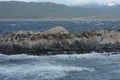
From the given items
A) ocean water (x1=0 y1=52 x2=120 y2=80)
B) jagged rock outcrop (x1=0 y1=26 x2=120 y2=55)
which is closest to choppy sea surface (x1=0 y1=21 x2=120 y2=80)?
ocean water (x1=0 y1=52 x2=120 y2=80)

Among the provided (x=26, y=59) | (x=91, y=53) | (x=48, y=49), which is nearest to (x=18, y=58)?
(x=26, y=59)

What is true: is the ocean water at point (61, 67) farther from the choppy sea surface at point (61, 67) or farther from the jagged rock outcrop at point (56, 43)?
the jagged rock outcrop at point (56, 43)

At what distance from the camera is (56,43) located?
5353 cm

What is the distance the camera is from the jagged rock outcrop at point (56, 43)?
53.5m

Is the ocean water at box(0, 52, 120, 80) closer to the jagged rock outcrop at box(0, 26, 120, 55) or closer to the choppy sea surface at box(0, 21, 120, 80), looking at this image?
the choppy sea surface at box(0, 21, 120, 80)

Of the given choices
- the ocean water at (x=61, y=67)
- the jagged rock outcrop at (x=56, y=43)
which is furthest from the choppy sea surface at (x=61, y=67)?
the jagged rock outcrop at (x=56, y=43)

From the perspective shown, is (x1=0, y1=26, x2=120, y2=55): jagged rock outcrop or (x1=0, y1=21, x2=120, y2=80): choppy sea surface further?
(x1=0, y1=26, x2=120, y2=55): jagged rock outcrop

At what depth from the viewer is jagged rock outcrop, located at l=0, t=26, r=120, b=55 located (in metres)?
53.5

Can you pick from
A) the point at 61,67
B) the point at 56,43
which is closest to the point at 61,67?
the point at 61,67

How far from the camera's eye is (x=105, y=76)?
1490 inches

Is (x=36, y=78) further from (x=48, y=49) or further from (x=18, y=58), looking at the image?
(x=48, y=49)

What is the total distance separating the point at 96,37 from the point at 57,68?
46.8 feet

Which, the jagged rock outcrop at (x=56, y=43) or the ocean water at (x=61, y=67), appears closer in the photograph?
the ocean water at (x=61, y=67)

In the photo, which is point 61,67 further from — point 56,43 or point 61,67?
point 56,43
